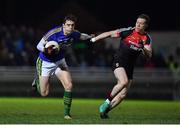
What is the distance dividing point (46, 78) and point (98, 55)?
48.2ft

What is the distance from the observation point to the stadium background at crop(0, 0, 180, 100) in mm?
31844

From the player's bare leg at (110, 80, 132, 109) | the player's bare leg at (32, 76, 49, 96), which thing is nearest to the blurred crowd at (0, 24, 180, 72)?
the player's bare leg at (32, 76, 49, 96)

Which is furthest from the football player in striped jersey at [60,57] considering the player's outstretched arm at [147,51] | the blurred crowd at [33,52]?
the blurred crowd at [33,52]

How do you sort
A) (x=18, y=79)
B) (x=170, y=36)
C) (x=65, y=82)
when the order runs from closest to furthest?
(x=65, y=82), (x=18, y=79), (x=170, y=36)

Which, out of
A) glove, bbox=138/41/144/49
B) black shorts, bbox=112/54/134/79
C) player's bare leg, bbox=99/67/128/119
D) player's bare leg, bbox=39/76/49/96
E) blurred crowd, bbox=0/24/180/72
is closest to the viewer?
player's bare leg, bbox=99/67/128/119

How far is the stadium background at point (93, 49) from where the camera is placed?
104 feet

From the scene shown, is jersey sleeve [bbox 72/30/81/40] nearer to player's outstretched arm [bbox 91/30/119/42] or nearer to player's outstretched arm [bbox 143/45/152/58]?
player's outstretched arm [bbox 91/30/119/42]

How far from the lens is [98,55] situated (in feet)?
108

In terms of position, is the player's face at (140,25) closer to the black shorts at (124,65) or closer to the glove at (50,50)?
the black shorts at (124,65)

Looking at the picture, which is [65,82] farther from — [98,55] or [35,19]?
[35,19]

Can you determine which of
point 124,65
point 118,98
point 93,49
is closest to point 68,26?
point 124,65

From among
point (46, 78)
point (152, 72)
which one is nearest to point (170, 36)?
point (152, 72)

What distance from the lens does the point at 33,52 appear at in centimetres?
3247

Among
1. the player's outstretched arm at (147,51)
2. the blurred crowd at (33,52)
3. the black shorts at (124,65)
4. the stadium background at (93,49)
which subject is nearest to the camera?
the player's outstretched arm at (147,51)
